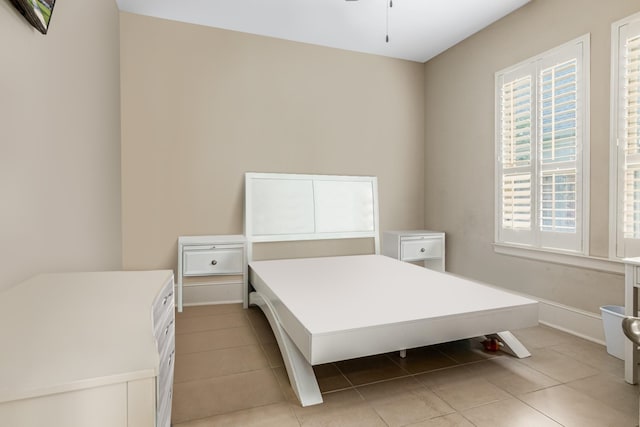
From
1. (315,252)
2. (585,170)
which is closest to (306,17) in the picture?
(315,252)

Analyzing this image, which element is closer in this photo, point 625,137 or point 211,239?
point 625,137

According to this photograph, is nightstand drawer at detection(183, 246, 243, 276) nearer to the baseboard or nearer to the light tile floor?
the light tile floor

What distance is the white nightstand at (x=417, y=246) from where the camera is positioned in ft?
12.4

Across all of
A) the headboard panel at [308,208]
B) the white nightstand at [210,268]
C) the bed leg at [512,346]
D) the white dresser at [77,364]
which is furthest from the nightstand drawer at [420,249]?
the white dresser at [77,364]

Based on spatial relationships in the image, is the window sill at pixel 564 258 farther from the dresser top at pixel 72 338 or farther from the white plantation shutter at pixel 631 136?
the dresser top at pixel 72 338

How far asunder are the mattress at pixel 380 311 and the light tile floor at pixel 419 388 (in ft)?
0.87

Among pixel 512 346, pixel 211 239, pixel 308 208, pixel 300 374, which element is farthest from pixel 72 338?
pixel 308 208

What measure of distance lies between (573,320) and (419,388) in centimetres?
159

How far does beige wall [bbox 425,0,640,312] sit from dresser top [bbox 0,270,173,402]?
286 centimetres

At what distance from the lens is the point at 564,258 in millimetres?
2684

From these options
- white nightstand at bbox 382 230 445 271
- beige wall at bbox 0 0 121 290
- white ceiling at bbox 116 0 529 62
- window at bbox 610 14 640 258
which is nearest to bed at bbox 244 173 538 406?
white nightstand at bbox 382 230 445 271

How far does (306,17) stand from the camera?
10.6ft

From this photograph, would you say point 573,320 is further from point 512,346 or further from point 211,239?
point 211,239

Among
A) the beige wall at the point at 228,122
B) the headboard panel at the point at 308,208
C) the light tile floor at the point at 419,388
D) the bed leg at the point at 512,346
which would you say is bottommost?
the light tile floor at the point at 419,388
